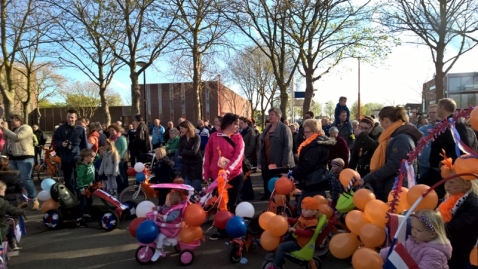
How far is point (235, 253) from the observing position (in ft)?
→ 15.2

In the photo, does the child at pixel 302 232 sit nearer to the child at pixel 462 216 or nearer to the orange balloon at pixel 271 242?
the orange balloon at pixel 271 242

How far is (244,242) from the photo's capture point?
188 inches

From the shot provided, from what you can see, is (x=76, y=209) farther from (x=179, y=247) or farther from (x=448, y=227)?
(x=448, y=227)

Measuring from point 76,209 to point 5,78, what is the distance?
1639 centimetres

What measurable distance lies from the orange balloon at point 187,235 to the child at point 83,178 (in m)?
2.63

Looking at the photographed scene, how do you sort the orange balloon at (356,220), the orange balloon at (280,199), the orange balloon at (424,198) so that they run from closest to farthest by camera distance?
the orange balloon at (424,198) → the orange balloon at (356,220) → the orange balloon at (280,199)

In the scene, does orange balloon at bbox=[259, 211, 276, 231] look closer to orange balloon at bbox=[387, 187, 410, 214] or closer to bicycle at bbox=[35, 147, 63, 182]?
orange balloon at bbox=[387, 187, 410, 214]

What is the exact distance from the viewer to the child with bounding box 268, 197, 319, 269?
405 centimetres

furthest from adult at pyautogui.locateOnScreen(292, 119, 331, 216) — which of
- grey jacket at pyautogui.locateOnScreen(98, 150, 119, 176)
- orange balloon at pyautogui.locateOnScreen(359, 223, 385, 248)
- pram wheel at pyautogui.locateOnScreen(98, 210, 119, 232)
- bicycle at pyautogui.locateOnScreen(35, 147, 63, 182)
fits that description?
bicycle at pyautogui.locateOnScreen(35, 147, 63, 182)

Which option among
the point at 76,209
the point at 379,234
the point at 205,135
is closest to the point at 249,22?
the point at 205,135

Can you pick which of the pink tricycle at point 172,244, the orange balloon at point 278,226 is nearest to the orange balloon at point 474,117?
the orange balloon at point 278,226

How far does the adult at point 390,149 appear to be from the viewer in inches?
158

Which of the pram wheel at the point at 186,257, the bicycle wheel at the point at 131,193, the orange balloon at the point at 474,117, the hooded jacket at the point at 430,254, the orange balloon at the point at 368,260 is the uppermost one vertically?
the orange balloon at the point at 474,117

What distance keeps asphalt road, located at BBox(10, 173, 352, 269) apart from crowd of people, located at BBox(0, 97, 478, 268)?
62 centimetres
